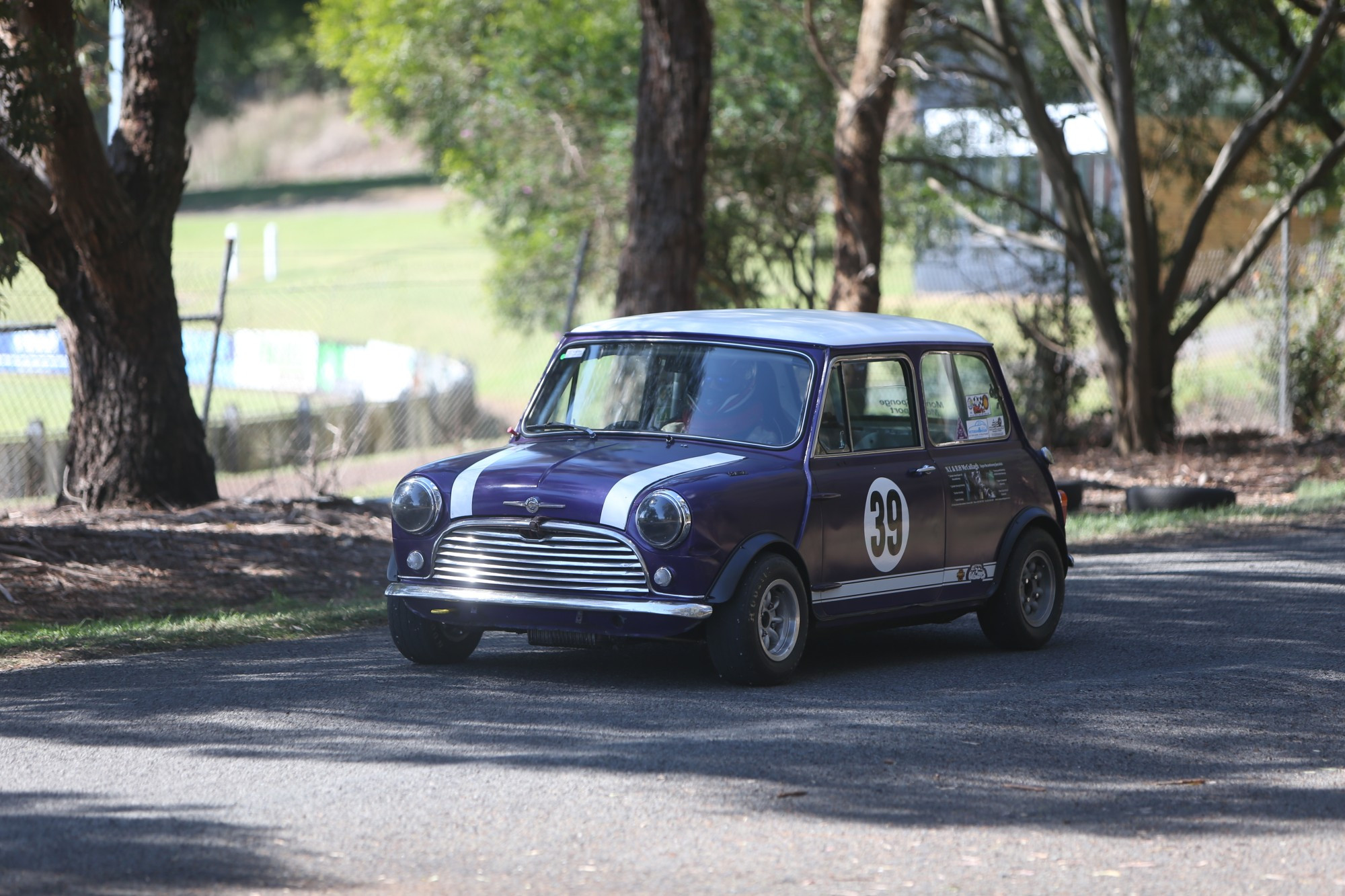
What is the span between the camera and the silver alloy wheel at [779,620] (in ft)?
24.2

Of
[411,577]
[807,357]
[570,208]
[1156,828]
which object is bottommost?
[1156,828]

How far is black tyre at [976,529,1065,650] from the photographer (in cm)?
865

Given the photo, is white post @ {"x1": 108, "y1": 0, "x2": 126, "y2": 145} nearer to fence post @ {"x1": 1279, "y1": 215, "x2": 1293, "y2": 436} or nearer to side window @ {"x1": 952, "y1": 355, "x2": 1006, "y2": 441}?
side window @ {"x1": 952, "y1": 355, "x2": 1006, "y2": 441}

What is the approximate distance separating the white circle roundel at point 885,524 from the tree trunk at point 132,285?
21.8 feet

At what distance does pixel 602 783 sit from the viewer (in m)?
5.80

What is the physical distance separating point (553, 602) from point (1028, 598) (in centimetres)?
289

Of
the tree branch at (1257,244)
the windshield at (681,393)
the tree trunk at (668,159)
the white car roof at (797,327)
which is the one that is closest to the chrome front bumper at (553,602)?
the windshield at (681,393)

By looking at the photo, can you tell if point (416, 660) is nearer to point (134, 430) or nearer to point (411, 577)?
point (411, 577)

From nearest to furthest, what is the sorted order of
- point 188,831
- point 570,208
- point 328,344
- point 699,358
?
1. point 188,831
2. point 699,358
3. point 570,208
4. point 328,344

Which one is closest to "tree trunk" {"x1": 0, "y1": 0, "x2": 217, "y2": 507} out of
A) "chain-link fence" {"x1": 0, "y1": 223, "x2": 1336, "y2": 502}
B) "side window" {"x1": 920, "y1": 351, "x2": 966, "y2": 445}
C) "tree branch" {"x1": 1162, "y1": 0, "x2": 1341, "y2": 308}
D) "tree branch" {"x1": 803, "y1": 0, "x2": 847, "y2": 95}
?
"chain-link fence" {"x1": 0, "y1": 223, "x2": 1336, "y2": 502}

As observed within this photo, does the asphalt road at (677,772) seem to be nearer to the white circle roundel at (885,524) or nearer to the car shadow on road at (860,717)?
the car shadow on road at (860,717)

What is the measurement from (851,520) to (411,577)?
2003mm

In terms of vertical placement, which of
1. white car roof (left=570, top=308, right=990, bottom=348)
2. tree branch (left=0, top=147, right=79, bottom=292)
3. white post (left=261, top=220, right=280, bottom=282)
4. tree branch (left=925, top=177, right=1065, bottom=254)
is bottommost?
white car roof (left=570, top=308, right=990, bottom=348)

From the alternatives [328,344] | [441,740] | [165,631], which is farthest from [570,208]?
[441,740]
